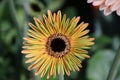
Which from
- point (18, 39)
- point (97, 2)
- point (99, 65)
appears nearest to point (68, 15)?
point (99, 65)

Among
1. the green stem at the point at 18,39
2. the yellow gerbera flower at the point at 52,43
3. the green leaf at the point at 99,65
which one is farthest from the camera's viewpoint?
the green leaf at the point at 99,65

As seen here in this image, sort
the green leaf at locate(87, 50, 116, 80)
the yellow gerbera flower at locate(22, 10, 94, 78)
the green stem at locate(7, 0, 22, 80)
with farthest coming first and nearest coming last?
the green leaf at locate(87, 50, 116, 80)
the green stem at locate(7, 0, 22, 80)
the yellow gerbera flower at locate(22, 10, 94, 78)

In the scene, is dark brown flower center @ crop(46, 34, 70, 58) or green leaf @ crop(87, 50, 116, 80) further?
green leaf @ crop(87, 50, 116, 80)

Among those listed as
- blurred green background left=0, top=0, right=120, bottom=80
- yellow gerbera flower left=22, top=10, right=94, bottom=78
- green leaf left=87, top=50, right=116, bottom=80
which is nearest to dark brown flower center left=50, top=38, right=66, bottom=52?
yellow gerbera flower left=22, top=10, right=94, bottom=78

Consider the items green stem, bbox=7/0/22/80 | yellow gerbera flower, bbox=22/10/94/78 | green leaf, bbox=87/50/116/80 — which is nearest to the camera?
yellow gerbera flower, bbox=22/10/94/78

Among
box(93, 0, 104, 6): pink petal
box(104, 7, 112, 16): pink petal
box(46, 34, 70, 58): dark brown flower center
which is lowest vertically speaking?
box(46, 34, 70, 58): dark brown flower center

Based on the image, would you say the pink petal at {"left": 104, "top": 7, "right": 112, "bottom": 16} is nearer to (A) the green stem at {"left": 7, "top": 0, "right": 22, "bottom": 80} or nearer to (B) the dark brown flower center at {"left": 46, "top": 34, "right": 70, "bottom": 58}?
(B) the dark brown flower center at {"left": 46, "top": 34, "right": 70, "bottom": 58}

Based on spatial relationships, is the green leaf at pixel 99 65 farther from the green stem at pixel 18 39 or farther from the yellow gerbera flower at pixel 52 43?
the yellow gerbera flower at pixel 52 43

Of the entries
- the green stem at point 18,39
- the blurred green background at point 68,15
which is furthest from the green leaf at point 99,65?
the green stem at point 18,39
